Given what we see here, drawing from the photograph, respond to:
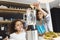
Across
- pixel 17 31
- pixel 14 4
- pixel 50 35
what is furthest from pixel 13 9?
pixel 50 35

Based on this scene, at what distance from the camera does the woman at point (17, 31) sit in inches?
30.5

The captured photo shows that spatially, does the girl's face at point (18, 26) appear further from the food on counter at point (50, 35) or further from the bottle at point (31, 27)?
the food on counter at point (50, 35)

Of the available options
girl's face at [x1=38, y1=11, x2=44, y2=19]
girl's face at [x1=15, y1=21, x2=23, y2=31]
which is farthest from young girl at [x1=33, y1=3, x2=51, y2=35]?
girl's face at [x1=15, y1=21, x2=23, y2=31]

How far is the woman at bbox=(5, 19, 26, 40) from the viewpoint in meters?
0.77

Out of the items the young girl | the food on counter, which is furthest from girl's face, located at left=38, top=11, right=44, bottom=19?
the food on counter

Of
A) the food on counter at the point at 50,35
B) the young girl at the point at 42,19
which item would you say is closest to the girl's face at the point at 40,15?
the young girl at the point at 42,19

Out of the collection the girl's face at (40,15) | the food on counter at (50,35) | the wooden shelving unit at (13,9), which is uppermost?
the wooden shelving unit at (13,9)

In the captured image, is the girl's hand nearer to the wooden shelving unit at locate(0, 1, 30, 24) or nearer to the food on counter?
the wooden shelving unit at locate(0, 1, 30, 24)

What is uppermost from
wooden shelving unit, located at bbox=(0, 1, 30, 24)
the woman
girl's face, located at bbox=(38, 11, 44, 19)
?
wooden shelving unit, located at bbox=(0, 1, 30, 24)

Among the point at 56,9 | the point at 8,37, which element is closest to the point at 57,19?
the point at 56,9

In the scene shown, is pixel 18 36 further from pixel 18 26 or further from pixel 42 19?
pixel 42 19

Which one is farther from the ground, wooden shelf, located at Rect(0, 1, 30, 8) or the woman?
wooden shelf, located at Rect(0, 1, 30, 8)

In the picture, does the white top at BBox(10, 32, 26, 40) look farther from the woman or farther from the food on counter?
the food on counter

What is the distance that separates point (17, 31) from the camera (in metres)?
0.79
